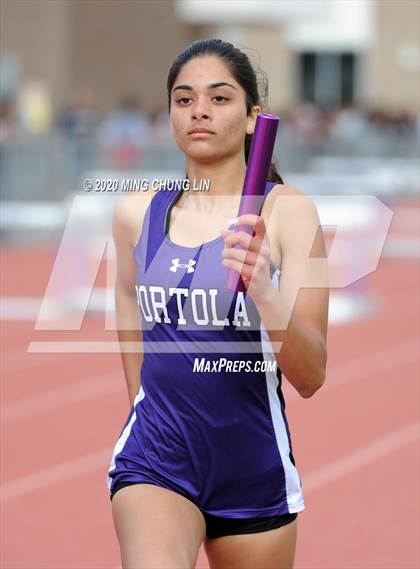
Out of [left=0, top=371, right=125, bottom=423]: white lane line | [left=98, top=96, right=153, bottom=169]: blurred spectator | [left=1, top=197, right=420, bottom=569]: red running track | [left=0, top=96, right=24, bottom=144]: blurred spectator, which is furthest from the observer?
[left=98, top=96, right=153, bottom=169]: blurred spectator

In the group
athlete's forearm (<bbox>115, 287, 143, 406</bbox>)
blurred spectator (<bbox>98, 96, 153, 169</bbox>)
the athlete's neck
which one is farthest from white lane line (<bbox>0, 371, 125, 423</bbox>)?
blurred spectator (<bbox>98, 96, 153, 169</bbox>)

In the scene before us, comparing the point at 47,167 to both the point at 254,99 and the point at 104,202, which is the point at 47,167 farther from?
the point at 254,99

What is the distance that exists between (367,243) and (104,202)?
9.66 feet

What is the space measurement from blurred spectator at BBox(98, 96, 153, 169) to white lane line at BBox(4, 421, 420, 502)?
1244 cm

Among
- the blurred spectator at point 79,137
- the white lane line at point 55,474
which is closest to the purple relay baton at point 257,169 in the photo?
the white lane line at point 55,474

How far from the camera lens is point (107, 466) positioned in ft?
24.2

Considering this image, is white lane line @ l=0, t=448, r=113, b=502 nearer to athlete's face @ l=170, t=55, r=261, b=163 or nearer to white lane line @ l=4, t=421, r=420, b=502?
white lane line @ l=4, t=421, r=420, b=502

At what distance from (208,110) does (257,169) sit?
0.67 metres

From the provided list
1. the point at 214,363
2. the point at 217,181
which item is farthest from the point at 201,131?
the point at 214,363

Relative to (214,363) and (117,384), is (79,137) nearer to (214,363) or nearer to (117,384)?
(117,384)

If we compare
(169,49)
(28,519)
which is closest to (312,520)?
(28,519)

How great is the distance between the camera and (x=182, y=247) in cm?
354

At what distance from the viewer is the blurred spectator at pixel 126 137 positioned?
2025cm

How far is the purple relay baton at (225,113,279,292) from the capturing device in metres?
2.88
